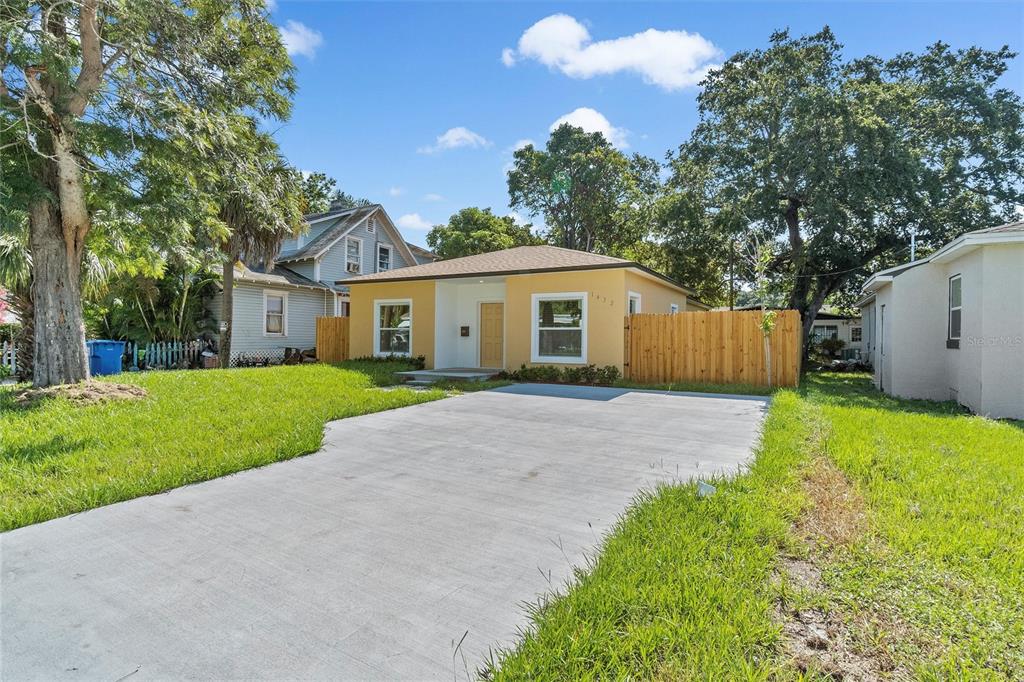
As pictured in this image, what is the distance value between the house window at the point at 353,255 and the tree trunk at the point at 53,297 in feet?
44.1

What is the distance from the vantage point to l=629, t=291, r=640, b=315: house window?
12688mm

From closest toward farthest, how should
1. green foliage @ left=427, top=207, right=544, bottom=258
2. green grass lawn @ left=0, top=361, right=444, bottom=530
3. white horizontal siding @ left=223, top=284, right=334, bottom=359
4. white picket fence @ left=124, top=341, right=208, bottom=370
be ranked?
green grass lawn @ left=0, top=361, right=444, bottom=530
white picket fence @ left=124, top=341, right=208, bottom=370
white horizontal siding @ left=223, top=284, right=334, bottom=359
green foliage @ left=427, top=207, right=544, bottom=258

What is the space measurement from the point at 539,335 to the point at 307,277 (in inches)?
457

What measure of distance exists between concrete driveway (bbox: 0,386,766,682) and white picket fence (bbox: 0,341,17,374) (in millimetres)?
11870

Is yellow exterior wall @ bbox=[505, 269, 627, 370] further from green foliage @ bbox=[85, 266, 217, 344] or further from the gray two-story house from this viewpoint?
green foliage @ bbox=[85, 266, 217, 344]

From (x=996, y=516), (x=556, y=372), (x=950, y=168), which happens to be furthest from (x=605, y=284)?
(x=950, y=168)

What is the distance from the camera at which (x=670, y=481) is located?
4.34m

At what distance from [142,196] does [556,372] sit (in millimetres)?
8786

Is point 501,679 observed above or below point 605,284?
below

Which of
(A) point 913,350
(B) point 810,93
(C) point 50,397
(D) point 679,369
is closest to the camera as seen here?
(C) point 50,397

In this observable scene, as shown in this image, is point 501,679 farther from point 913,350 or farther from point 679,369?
point 913,350

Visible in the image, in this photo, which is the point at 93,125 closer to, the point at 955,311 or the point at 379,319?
the point at 379,319

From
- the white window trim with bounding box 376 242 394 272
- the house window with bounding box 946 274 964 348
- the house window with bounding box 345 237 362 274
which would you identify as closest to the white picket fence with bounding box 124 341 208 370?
the house window with bounding box 345 237 362 274

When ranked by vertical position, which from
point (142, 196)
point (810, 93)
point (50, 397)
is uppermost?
point (810, 93)
